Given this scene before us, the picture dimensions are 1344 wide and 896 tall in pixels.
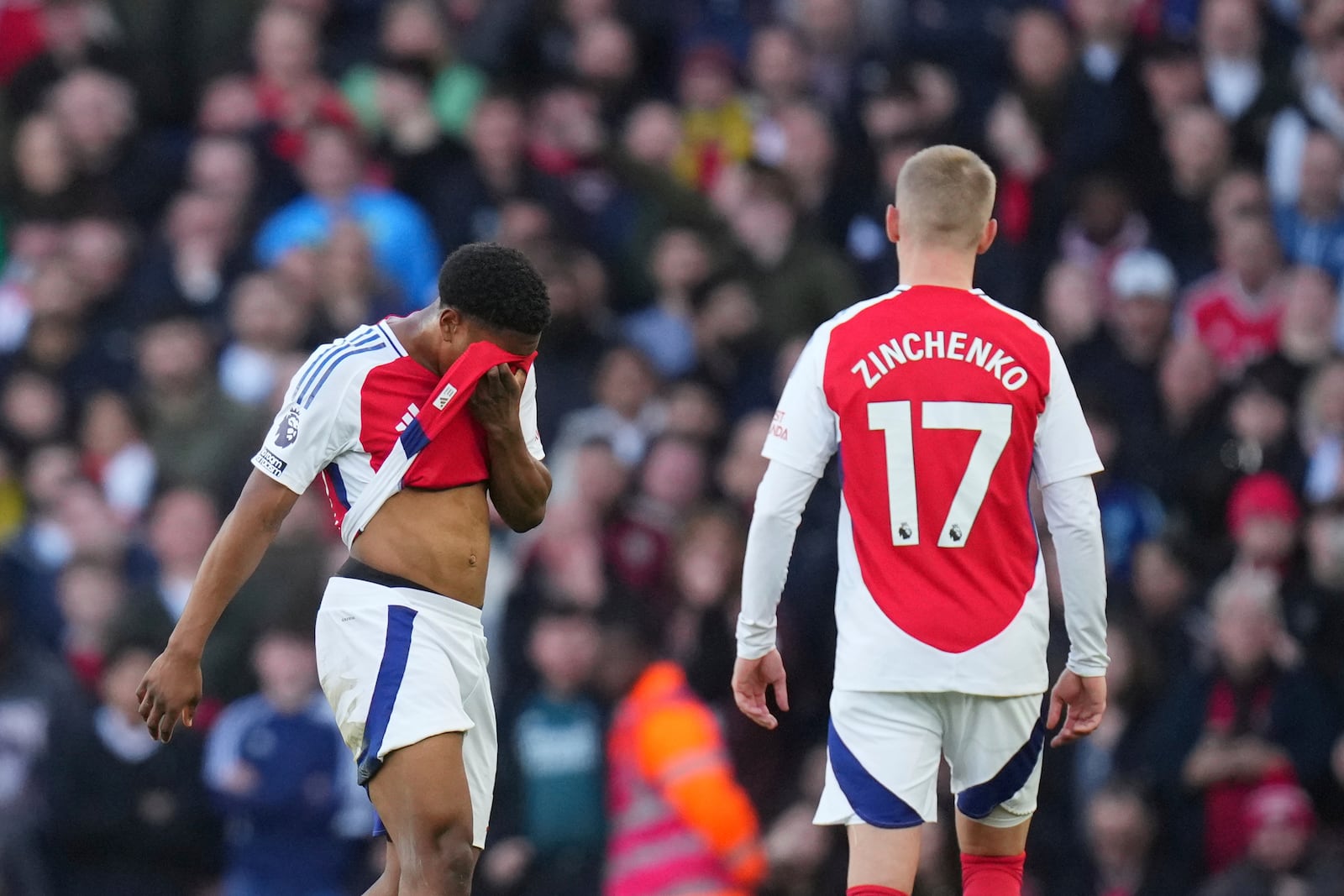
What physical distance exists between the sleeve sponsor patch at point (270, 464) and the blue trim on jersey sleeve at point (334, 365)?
0.18 m

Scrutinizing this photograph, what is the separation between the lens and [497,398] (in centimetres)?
611

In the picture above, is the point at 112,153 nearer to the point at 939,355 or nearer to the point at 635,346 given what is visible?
the point at 635,346

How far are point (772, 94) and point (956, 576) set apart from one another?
24.1 feet

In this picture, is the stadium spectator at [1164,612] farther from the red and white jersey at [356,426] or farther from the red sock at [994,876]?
the red and white jersey at [356,426]

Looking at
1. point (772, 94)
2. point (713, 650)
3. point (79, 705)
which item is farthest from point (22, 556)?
point (772, 94)

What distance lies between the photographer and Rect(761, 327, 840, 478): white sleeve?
616 centimetres

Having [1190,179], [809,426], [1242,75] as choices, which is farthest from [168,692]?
[1242,75]

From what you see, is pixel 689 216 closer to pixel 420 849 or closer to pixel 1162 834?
pixel 1162 834

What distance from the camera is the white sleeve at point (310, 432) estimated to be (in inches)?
240

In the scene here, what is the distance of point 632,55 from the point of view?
13.5 meters

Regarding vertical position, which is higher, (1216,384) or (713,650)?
(1216,384)

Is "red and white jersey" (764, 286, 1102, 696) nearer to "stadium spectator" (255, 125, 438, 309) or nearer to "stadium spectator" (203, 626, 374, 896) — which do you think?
"stadium spectator" (203, 626, 374, 896)

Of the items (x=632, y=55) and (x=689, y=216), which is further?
(x=632, y=55)

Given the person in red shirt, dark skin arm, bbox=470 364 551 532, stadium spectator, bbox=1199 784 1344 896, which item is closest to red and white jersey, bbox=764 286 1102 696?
dark skin arm, bbox=470 364 551 532
